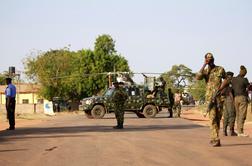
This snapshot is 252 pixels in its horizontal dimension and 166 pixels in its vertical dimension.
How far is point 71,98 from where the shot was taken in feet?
259

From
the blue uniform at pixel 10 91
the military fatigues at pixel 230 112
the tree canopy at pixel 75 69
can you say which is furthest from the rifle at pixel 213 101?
the tree canopy at pixel 75 69

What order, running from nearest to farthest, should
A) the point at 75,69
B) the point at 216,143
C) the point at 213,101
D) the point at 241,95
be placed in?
the point at 216,143 → the point at 213,101 → the point at 241,95 → the point at 75,69

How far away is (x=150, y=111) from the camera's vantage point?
3372 cm

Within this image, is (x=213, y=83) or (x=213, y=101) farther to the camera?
(x=213, y=83)

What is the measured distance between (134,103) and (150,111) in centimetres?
110

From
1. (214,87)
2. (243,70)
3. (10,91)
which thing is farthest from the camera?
(10,91)

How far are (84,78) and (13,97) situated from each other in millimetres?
60405

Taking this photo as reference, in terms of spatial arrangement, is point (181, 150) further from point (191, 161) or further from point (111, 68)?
point (111, 68)

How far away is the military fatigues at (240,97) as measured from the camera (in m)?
15.3

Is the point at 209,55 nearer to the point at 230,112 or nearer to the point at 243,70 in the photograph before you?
the point at 243,70

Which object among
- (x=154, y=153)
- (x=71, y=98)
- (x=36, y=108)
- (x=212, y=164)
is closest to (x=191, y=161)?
(x=212, y=164)

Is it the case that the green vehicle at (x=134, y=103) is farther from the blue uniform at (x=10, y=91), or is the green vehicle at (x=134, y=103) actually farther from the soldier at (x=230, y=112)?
the soldier at (x=230, y=112)

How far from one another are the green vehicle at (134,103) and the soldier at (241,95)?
17.5m

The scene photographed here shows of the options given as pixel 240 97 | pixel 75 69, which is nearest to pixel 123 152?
pixel 240 97
